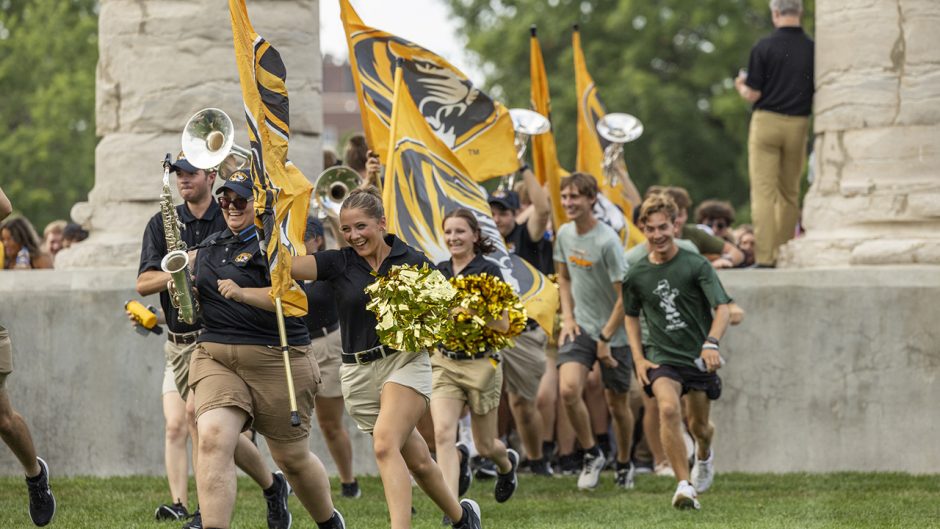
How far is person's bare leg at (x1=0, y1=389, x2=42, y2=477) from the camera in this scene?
389 inches

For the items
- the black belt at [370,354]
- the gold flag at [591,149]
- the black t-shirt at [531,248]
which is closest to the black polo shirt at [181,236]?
the black belt at [370,354]

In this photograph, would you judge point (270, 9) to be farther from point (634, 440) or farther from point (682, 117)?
point (682, 117)

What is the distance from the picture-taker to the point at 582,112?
15.3 meters

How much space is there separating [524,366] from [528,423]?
0.43 metres

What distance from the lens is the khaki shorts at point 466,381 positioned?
34.8ft

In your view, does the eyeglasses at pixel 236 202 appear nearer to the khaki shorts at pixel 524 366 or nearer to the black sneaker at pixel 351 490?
the black sneaker at pixel 351 490

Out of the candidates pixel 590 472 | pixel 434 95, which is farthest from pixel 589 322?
pixel 434 95

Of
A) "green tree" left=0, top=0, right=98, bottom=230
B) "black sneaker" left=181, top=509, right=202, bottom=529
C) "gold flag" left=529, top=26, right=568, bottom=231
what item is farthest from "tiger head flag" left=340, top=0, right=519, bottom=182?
"green tree" left=0, top=0, right=98, bottom=230

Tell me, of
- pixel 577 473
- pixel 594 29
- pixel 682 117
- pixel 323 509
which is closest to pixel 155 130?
pixel 577 473

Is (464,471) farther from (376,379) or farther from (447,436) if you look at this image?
(376,379)

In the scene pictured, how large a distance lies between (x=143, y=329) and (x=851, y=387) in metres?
5.56

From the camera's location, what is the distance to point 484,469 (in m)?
12.9

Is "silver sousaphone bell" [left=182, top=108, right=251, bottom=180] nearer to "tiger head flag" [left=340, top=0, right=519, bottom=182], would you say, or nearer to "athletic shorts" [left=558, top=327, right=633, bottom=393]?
"tiger head flag" [left=340, top=0, right=519, bottom=182]

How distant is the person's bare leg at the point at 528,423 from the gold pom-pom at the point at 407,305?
3.87 meters
